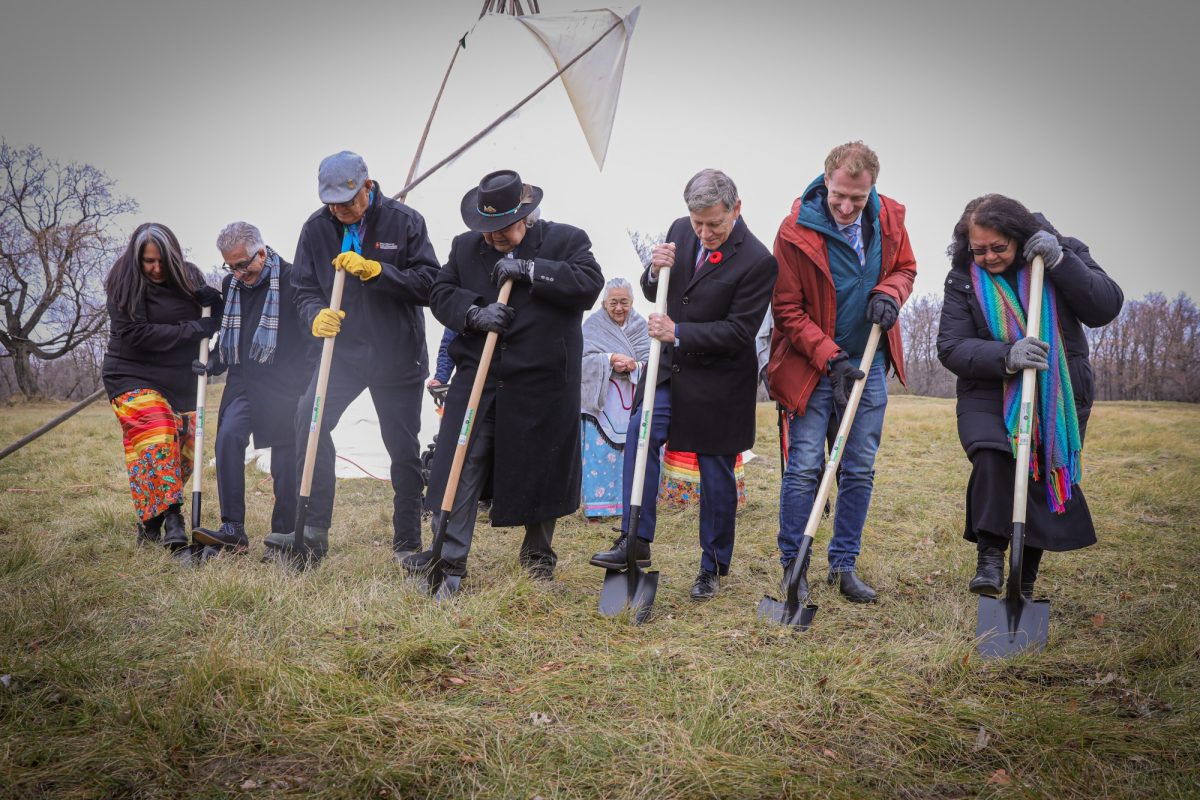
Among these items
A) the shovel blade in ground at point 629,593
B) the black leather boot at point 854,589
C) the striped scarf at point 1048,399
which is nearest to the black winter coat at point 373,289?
the shovel blade in ground at point 629,593

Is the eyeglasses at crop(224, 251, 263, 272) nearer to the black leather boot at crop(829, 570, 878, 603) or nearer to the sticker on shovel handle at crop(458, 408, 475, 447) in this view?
the sticker on shovel handle at crop(458, 408, 475, 447)

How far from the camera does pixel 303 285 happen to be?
4.38 m

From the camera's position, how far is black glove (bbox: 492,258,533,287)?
12.1 feet

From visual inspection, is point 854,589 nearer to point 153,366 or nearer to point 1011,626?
point 1011,626

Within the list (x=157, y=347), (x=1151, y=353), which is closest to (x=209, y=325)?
(x=157, y=347)

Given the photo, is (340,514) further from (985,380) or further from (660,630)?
(985,380)

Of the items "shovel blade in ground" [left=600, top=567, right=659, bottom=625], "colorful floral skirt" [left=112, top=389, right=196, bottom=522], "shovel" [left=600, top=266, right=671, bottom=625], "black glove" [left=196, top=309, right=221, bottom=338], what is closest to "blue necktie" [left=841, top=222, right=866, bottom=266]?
"shovel" [left=600, top=266, right=671, bottom=625]

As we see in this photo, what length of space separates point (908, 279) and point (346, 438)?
531 cm

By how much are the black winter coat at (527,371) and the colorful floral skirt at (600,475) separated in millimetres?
2105

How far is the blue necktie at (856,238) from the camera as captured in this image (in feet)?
12.7

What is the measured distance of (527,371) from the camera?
12.6ft

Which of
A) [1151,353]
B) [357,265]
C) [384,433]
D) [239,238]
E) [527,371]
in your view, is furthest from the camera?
[1151,353]

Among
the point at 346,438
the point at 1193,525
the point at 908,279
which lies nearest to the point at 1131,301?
the point at 1193,525

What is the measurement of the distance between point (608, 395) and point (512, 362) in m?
2.47
